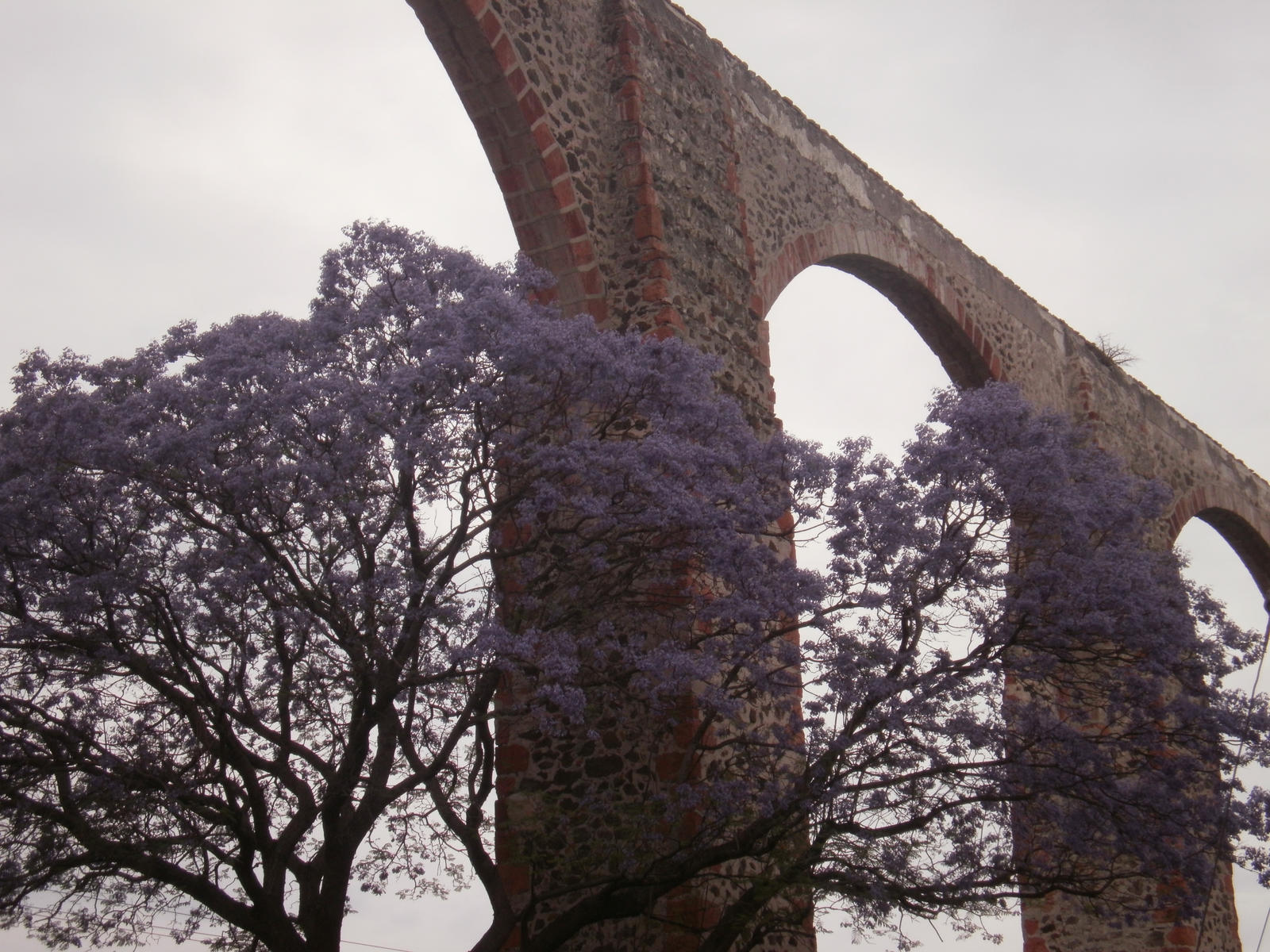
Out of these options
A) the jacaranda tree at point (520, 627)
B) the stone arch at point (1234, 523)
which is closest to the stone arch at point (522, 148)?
the jacaranda tree at point (520, 627)

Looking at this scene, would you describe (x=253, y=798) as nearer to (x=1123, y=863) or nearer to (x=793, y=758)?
(x=793, y=758)

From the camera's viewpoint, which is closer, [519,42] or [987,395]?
[987,395]

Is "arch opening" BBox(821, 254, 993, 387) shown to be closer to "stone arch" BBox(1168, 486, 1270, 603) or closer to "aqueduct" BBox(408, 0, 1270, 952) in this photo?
"aqueduct" BBox(408, 0, 1270, 952)

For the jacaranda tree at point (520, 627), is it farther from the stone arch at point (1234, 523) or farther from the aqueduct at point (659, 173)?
the stone arch at point (1234, 523)

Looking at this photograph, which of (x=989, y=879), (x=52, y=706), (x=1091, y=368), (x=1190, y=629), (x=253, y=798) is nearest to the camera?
(x=253, y=798)

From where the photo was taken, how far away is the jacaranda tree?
4918 millimetres

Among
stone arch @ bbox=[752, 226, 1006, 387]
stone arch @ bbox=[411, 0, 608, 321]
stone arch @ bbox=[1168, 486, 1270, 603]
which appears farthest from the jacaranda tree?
stone arch @ bbox=[1168, 486, 1270, 603]

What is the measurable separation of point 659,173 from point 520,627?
3.03 m

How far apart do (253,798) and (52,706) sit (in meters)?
0.91

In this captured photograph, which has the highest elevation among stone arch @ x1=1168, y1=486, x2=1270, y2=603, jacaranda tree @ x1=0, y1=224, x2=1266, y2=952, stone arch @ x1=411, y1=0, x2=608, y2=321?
stone arch @ x1=1168, y1=486, x2=1270, y2=603

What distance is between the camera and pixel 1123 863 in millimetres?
6336

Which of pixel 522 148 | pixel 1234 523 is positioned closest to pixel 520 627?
pixel 522 148

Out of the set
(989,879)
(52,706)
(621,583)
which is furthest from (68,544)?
(989,879)

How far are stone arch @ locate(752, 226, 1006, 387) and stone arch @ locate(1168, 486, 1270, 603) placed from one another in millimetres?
3646
